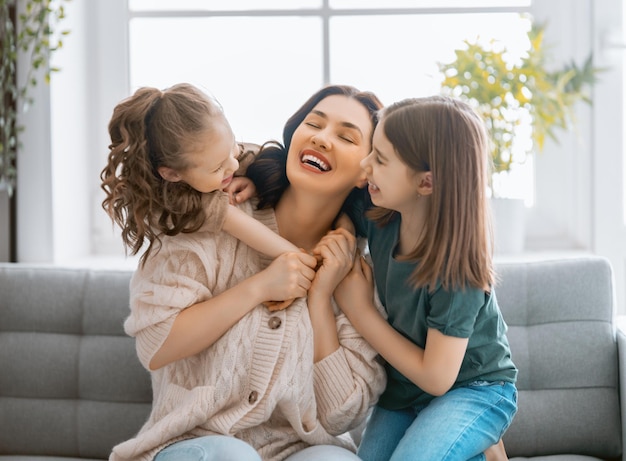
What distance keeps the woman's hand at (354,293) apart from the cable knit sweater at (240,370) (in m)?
0.04

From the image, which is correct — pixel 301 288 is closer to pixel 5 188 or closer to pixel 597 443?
pixel 597 443

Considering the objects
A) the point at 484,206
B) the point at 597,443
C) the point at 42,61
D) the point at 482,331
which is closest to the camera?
the point at 484,206

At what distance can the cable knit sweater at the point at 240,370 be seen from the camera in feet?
4.97

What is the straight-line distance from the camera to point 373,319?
1562 millimetres

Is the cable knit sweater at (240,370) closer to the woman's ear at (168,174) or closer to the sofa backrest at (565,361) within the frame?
the woman's ear at (168,174)

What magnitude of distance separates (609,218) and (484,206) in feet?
3.86

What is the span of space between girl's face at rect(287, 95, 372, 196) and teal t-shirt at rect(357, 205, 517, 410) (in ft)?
0.47

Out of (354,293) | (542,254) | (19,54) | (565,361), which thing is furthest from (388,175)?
(19,54)

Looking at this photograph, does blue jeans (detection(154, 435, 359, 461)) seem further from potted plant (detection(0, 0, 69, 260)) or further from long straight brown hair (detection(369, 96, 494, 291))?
potted plant (detection(0, 0, 69, 260))

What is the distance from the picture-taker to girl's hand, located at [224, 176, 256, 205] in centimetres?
160

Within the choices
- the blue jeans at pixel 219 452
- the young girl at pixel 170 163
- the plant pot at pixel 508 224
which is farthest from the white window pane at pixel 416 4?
the blue jeans at pixel 219 452

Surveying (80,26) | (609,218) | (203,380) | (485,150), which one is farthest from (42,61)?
(609,218)

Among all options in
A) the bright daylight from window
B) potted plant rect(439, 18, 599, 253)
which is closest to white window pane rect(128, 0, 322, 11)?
the bright daylight from window

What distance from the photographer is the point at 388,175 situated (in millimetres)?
1478
